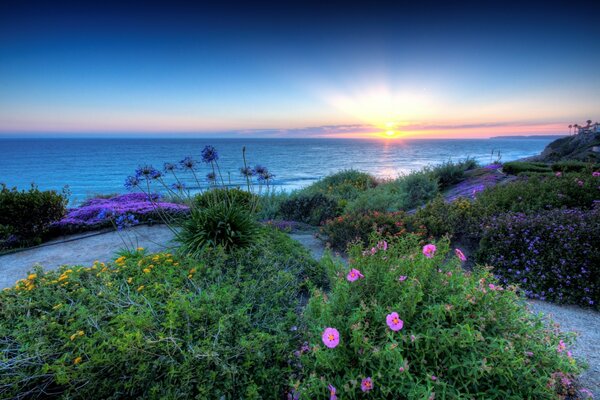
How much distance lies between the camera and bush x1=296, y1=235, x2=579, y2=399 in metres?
1.86

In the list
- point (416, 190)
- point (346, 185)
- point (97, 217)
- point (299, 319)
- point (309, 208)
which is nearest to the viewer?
point (299, 319)

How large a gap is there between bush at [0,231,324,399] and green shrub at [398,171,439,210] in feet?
29.3

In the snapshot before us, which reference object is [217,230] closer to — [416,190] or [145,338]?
[145,338]

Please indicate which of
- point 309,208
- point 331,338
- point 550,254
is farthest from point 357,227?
point 331,338

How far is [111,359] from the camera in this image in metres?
2.35

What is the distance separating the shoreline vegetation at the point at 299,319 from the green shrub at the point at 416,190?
6.01 metres

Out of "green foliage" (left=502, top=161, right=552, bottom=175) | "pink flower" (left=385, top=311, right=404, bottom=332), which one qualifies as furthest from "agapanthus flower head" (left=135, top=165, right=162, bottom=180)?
"green foliage" (left=502, top=161, right=552, bottom=175)

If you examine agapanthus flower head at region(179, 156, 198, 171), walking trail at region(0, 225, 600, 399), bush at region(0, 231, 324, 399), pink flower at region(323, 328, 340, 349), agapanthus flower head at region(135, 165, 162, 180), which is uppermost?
agapanthus flower head at region(179, 156, 198, 171)

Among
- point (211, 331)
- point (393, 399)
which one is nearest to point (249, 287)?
point (211, 331)

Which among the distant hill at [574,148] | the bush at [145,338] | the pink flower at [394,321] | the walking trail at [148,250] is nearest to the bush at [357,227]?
the walking trail at [148,250]

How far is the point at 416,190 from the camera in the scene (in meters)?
12.6

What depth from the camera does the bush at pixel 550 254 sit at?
442 centimetres

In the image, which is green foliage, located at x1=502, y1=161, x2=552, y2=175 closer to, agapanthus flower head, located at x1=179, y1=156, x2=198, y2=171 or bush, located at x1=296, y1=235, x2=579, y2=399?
bush, located at x1=296, y1=235, x2=579, y2=399

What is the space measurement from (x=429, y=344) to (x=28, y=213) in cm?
902
